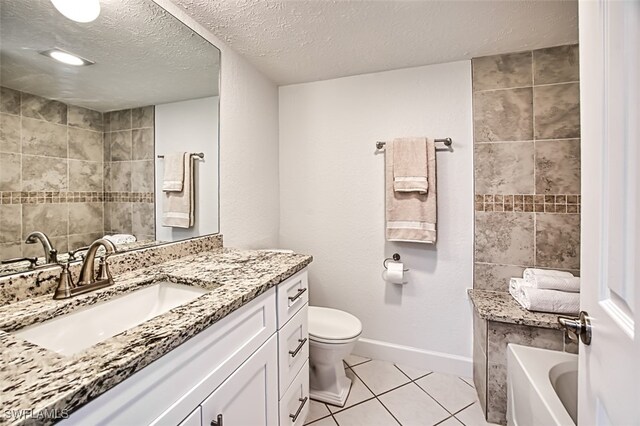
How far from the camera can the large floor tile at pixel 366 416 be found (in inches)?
61.9

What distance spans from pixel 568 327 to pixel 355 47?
69.4 inches

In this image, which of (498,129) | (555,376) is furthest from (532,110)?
(555,376)

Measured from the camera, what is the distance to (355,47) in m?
1.80

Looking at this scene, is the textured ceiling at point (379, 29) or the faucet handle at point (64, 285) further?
the textured ceiling at point (379, 29)

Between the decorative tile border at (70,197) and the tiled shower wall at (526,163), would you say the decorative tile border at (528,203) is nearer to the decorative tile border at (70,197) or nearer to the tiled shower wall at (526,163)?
the tiled shower wall at (526,163)

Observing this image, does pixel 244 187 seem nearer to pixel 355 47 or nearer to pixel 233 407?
pixel 355 47

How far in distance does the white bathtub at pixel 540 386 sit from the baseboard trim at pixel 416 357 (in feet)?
1.59

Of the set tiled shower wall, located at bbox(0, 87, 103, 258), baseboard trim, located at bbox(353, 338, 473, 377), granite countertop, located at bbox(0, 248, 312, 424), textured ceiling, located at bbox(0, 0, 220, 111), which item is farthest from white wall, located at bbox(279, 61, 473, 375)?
tiled shower wall, located at bbox(0, 87, 103, 258)

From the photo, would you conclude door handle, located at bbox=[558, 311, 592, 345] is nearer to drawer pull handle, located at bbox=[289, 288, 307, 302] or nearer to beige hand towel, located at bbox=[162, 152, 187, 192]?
drawer pull handle, located at bbox=[289, 288, 307, 302]

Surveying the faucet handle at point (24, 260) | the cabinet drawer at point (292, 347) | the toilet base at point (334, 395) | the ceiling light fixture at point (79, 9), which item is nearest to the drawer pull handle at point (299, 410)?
the cabinet drawer at point (292, 347)

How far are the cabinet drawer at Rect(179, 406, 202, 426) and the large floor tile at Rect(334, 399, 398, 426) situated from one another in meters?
1.09

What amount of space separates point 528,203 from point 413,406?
1448mm

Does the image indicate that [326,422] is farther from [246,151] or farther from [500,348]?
[246,151]

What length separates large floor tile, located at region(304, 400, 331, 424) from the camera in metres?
1.61
